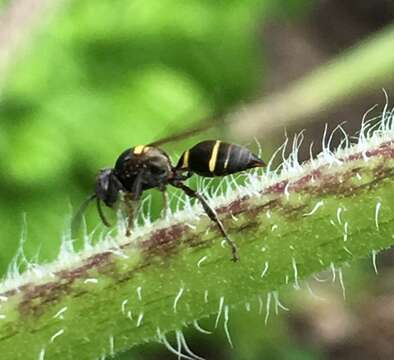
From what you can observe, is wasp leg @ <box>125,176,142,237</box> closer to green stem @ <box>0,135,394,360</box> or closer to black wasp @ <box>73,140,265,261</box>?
black wasp @ <box>73,140,265,261</box>

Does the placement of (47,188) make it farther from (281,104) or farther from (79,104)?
(281,104)

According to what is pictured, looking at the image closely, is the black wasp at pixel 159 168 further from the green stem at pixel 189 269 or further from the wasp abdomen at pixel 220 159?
the green stem at pixel 189 269

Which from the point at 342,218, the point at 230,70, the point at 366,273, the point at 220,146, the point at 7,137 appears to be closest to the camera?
the point at 342,218

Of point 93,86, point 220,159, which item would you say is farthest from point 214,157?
point 93,86

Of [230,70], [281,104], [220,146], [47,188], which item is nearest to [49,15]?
[47,188]

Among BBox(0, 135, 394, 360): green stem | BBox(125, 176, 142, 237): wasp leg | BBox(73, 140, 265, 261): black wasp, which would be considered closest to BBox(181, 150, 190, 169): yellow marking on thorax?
BBox(73, 140, 265, 261): black wasp

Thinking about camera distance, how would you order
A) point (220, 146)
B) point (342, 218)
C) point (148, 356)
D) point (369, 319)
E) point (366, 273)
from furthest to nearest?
point (369, 319) → point (366, 273) → point (148, 356) → point (220, 146) → point (342, 218)

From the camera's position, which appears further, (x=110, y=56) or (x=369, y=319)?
(x=369, y=319)

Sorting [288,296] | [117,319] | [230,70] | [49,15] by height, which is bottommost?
[288,296]
